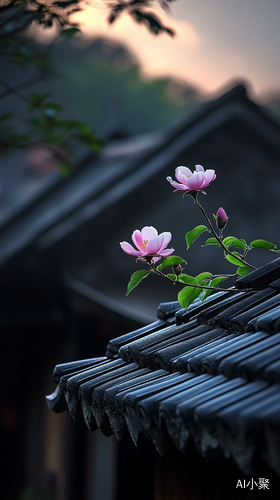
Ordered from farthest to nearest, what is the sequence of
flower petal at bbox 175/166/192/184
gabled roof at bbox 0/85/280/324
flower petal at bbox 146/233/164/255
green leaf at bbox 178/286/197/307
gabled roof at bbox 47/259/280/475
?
gabled roof at bbox 0/85/280/324 → green leaf at bbox 178/286/197/307 → flower petal at bbox 175/166/192/184 → flower petal at bbox 146/233/164/255 → gabled roof at bbox 47/259/280/475

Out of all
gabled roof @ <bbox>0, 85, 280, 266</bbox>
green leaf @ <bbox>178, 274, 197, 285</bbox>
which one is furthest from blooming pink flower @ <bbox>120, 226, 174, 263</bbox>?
gabled roof @ <bbox>0, 85, 280, 266</bbox>

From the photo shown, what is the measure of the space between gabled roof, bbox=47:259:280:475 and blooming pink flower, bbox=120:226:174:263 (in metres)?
0.39

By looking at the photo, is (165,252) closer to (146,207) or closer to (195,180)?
(195,180)

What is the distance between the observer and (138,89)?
4097cm

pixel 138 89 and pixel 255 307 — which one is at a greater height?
pixel 138 89

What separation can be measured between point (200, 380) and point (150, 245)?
0.57 meters

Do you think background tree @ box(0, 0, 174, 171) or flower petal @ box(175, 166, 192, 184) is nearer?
flower petal @ box(175, 166, 192, 184)

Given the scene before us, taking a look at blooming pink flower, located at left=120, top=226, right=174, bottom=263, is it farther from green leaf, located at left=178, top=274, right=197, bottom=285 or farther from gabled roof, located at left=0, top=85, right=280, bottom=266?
gabled roof, located at left=0, top=85, right=280, bottom=266

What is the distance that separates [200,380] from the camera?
5.65 ft

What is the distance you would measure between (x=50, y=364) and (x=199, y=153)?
385cm

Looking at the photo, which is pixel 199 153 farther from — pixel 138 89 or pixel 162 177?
pixel 138 89

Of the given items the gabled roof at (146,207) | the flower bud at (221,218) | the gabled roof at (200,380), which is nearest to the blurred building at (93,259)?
the gabled roof at (146,207)

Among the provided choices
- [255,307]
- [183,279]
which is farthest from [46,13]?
[255,307]

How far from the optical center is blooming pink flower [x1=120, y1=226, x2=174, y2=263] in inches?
79.9
